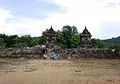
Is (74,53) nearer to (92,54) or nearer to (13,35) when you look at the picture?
(92,54)

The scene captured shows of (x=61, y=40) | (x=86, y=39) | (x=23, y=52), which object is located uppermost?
(x=61, y=40)

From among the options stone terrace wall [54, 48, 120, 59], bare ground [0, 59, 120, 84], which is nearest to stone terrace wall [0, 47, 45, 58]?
stone terrace wall [54, 48, 120, 59]

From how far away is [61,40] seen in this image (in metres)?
72.2

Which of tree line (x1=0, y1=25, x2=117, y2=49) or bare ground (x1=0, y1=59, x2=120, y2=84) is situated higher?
tree line (x1=0, y1=25, x2=117, y2=49)

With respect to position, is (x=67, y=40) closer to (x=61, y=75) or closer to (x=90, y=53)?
Result: (x=90, y=53)

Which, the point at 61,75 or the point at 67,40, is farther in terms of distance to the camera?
the point at 67,40

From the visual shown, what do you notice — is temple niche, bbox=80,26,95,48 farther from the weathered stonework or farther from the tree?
the weathered stonework

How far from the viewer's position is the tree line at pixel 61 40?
72625 millimetres

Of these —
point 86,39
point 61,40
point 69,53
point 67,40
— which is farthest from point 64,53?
point 67,40

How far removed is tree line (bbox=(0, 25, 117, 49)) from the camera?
72625mm

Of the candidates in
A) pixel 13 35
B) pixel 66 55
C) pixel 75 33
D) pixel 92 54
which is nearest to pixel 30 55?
pixel 66 55

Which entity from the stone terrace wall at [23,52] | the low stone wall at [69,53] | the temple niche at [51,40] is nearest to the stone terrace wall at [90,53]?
the low stone wall at [69,53]

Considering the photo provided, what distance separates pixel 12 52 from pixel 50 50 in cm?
716

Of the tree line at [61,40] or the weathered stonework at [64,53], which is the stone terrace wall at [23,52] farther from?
the tree line at [61,40]
